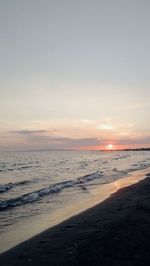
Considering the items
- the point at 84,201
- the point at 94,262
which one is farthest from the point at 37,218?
the point at 94,262

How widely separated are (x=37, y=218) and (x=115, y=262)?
6.26 metres

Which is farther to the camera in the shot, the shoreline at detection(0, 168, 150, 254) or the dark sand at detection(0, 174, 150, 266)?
the shoreline at detection(0, 168, 150, 254)

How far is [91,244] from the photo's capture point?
789 cm

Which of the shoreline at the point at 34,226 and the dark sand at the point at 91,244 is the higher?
the dark sand at the point at 91,244

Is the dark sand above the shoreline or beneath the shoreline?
above

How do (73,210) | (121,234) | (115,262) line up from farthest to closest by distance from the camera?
(73,210) < (121,234) < (115,262)

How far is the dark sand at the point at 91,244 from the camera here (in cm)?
691

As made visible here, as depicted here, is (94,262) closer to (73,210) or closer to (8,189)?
(73,210)

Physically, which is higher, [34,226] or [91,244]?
[91,244]

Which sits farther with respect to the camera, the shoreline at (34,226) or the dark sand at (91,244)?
the shoreline at (34,226)

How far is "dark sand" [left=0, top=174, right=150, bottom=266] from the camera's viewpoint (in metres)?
6.91

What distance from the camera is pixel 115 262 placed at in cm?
663

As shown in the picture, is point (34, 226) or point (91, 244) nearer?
point (91, 244)

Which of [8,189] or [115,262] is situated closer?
[115,262]
